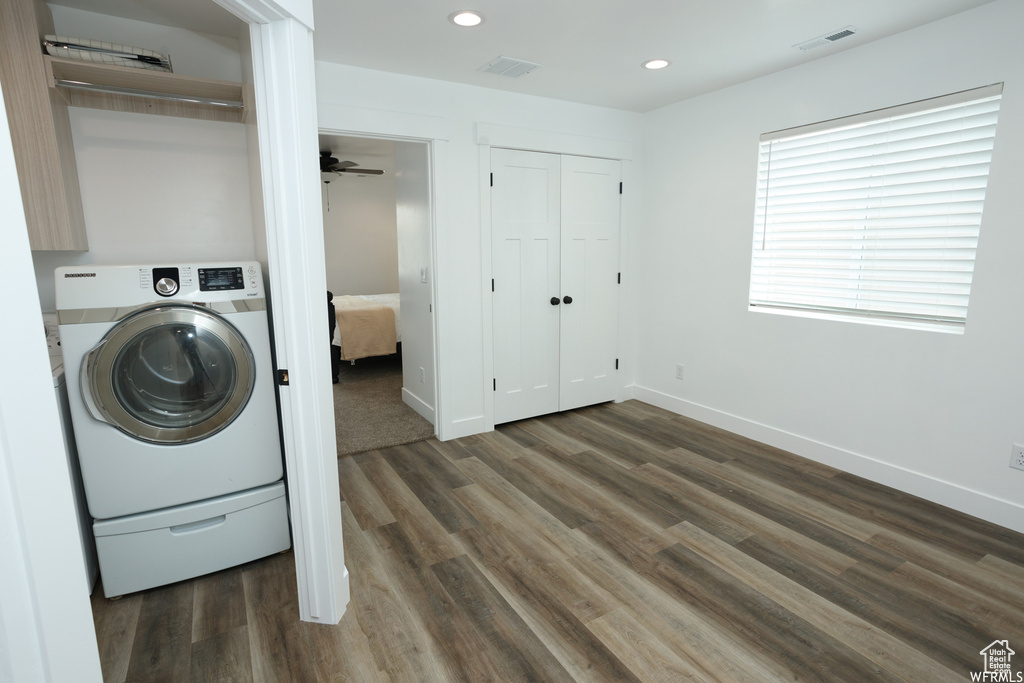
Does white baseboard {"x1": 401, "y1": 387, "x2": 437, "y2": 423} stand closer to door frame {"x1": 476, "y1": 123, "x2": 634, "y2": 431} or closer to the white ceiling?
door frame {"x1": 476, "y1": 123, "x2": 634, "y2": 431}

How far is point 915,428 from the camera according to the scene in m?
2.81

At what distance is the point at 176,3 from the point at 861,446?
426 cm

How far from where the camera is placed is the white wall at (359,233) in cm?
791

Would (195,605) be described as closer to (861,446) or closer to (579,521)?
(579,521)

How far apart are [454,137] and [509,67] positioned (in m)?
0.57

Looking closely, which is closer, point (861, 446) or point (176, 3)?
point (176, 3)

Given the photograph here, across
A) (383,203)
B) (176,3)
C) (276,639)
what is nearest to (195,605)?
(276,639)

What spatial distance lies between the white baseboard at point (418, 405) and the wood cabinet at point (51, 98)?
90.7 inches

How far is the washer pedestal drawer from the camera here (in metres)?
1.98

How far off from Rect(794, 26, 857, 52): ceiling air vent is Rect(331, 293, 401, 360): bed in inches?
163

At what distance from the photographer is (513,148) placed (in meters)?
3.66

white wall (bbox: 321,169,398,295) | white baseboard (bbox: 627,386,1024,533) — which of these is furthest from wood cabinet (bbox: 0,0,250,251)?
white wall (bbox: 321,169,398,295)

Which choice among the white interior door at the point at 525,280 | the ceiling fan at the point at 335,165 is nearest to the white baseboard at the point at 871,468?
the white interior door at the point at 525,280

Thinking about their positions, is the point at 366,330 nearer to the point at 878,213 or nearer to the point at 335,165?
the point at 335,165
